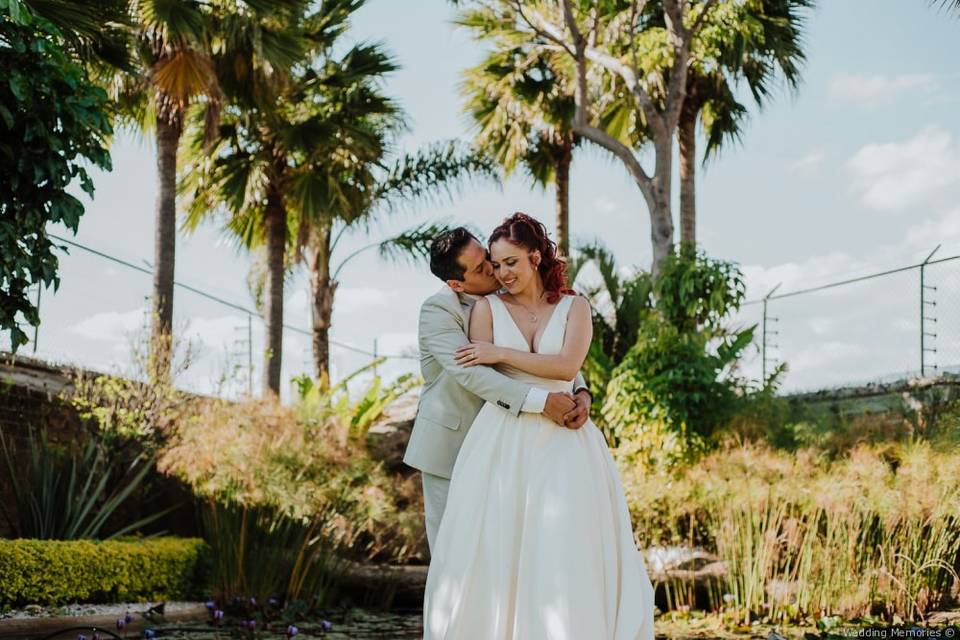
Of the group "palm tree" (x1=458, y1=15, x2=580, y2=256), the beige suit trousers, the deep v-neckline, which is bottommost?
the beige suit trousers

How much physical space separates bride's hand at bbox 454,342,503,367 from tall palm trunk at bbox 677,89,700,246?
11760 millimetres

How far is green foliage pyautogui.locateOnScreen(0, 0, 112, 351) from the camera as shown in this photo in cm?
627

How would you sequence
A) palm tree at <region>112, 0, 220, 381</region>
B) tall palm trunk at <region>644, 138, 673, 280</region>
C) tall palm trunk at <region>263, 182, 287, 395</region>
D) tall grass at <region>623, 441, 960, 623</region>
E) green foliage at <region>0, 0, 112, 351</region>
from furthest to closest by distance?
1. tall palm trunk at <region>263, 182, 287, 395</region>
2. tall palm trunk at <region>644, 138, 673, 280</region>
3. palm tree at <region>112, 0, 220, 381</region>
4. tall grass at <region>623, 441, 960, 623</region>
5. green foliage at <region>0, 0, 112, 351</region>

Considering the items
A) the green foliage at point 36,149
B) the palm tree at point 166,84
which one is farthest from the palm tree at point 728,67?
the green foliage at point 36,149

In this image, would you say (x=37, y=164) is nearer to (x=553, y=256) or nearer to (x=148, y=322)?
(x=553, y=256)

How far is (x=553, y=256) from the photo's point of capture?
4.32 metres

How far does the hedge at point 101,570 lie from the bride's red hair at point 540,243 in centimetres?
464

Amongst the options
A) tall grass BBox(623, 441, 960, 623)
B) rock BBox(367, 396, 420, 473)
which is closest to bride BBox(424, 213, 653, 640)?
tall grass BBox(623, 441, 960, 623)

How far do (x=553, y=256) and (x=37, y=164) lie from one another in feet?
12.3

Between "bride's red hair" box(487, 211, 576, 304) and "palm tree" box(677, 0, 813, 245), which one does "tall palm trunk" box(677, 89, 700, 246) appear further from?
"bride's red hair" box(487, 211, 576, 304)

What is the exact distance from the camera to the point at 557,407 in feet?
13.3

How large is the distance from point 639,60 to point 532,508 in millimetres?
12640

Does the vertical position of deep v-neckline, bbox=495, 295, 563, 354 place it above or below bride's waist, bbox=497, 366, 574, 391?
above

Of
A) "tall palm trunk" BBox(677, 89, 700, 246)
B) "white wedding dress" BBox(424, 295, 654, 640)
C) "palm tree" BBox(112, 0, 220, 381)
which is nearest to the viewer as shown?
"white wedding dress" BBox(424, 295, 654, 640)
